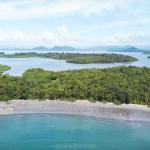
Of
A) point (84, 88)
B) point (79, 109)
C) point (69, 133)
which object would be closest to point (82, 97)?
point (84, 88)

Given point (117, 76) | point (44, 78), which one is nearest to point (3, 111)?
point (44, 78)

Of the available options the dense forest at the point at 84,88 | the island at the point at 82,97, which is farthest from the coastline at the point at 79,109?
the dense forest at the point at 84,88

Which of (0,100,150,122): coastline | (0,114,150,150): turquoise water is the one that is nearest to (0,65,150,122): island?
(0,100,150,122): coastline

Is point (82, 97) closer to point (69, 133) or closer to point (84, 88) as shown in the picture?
point (84, 88)

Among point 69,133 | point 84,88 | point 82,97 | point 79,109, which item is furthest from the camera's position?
point 84,88

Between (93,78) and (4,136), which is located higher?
(93,78)

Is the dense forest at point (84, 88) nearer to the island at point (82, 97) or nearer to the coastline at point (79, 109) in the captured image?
the island at point (82, 97)

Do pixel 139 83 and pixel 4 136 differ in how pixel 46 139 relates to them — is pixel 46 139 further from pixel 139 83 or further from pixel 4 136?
pixel 139 83
